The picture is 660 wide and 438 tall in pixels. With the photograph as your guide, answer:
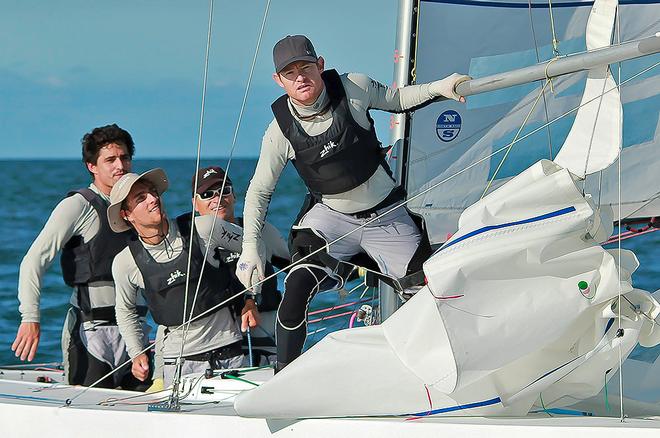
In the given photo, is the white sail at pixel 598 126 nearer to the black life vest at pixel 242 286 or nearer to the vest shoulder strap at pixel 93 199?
the black life vest at pixel 242 286

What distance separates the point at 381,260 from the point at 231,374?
21.5 inches

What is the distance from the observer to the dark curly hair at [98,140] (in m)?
4.26

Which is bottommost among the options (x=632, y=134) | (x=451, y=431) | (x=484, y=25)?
(x=451, y=431)

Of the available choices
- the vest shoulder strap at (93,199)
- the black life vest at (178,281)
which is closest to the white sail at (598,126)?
the black life vest at (178,281)

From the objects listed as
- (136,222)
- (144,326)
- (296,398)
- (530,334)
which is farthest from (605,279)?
(144,326)

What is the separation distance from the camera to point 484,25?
4418 millimetres

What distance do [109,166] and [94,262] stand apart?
1.04 ft

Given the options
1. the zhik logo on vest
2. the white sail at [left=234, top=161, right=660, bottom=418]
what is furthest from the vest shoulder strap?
the white sail at [left=234, top=161, right=660, bottom=418]

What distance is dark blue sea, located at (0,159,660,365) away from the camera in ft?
26.0

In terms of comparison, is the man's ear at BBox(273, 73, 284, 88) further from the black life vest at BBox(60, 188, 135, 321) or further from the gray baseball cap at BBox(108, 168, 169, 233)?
the black life vest at BBox(60, 188, 135, 321)

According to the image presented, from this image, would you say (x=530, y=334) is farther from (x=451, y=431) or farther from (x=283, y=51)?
(x=283, y=51)

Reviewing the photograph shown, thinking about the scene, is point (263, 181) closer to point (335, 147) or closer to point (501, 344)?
point (335, 147)

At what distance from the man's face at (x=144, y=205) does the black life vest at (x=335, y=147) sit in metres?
0.48

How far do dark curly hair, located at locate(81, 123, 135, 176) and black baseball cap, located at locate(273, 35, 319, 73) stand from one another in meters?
0.94
